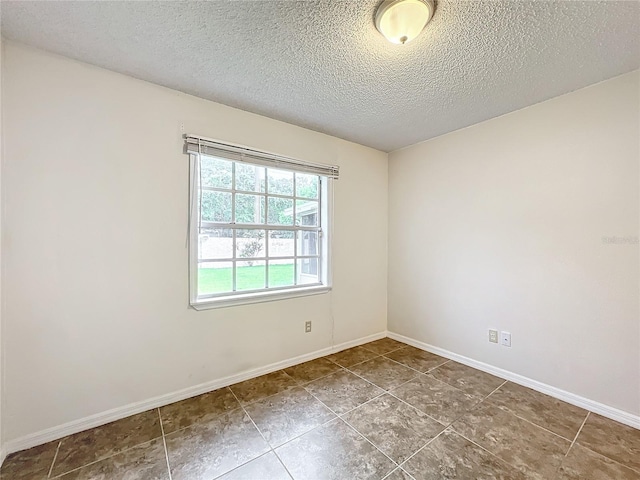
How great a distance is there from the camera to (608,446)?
159 cm

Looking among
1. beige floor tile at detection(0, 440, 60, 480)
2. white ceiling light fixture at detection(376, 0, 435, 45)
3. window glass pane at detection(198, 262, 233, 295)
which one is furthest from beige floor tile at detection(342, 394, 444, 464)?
white ceiling light fixture at detection(376, 0, 435, 45)

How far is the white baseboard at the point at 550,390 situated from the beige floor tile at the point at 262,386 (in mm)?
1617

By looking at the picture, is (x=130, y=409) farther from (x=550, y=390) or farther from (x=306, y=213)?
(x=550, y=390)

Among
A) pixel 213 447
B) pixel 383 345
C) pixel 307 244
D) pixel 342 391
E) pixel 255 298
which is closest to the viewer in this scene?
pixel 213 447

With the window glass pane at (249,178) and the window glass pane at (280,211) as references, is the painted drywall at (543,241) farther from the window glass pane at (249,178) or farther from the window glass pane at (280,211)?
the window glass pane at (249,178)

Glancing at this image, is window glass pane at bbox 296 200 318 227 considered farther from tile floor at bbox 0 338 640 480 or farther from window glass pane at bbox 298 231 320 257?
tile floor at bbox 0 338 640 480

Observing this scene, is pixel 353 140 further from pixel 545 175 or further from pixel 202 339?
pixel 202 339

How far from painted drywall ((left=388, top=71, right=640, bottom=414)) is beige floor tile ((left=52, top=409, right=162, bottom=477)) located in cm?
264

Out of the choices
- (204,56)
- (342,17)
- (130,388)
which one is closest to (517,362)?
(342,17)

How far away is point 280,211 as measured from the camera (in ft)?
8.82

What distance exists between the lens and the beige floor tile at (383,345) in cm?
303

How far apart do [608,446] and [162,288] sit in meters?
3.00

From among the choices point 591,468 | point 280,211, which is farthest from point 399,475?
point 280,211

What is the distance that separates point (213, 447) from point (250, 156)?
2.10 metres
